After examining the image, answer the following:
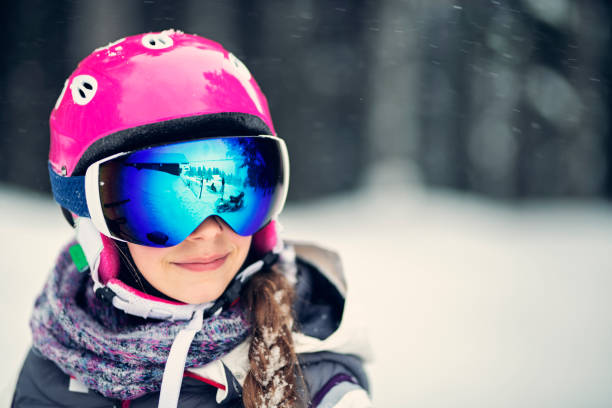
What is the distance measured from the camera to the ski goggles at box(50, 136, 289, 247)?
3.92 ft

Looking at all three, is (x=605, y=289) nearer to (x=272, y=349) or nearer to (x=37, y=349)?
(x=272, y=349)

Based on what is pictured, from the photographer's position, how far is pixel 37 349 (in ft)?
4.83

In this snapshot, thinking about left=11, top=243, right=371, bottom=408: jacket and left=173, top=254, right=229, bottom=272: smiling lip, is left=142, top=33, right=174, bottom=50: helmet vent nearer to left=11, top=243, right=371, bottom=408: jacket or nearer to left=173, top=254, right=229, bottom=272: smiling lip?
left=173, top=254, right=229, bottom=272: smiling lip

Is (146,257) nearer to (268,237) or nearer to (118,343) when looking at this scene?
(118,343)

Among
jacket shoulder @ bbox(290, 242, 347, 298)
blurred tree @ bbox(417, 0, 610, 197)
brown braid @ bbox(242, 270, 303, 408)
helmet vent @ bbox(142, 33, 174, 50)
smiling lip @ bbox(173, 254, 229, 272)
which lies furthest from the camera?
blurred tree @ bbox(417, 0, 610, 197)

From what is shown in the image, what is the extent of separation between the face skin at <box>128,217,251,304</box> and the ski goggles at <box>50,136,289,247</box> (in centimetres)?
5

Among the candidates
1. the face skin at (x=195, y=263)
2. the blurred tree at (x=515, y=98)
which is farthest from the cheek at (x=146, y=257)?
the blurred tree at (x=515, y=98)

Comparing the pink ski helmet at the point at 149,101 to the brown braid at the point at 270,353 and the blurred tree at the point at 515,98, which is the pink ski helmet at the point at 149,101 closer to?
the brown braid at the point at 270,353

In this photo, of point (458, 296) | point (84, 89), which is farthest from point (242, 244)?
point (458, 296)

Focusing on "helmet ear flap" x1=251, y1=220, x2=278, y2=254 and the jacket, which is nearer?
the jacket

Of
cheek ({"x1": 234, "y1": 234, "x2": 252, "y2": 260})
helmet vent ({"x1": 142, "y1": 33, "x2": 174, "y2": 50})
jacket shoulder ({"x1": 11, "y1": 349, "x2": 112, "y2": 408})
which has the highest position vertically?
helmet vent ({"x1": 142, "y1": 33, "x2": 174, "y2": 50})

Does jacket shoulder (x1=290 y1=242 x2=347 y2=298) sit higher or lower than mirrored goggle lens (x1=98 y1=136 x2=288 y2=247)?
lower

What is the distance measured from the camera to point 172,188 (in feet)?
3.95

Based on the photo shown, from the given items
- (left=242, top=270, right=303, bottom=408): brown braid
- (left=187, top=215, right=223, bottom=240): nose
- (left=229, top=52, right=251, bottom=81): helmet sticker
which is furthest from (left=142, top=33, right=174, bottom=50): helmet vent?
(left=242, top=270, right=303, bottom=408): brown braid
